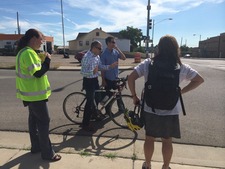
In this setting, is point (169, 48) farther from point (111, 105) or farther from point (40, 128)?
point (111, 105)

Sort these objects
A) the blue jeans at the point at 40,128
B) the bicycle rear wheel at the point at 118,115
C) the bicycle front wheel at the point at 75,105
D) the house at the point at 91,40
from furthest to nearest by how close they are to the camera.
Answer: the house at the point at 91,40
the bicycle front wheel at the point at 75,105
the bicycle rear wheel at the point at 118,115
the blue jeans at the point at 40,128

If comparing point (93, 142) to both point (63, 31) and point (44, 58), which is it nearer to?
point (44, 58)

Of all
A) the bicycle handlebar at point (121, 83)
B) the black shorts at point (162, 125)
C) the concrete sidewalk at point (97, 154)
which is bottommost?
the concrete sidewalk at point (97, 154)

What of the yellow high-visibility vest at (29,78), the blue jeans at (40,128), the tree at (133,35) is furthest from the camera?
the tree at (133,35)

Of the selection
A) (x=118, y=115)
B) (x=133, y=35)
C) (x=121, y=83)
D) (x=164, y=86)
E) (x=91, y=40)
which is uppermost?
(x=133, y=35)

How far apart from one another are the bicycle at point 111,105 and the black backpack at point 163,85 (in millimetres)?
2243

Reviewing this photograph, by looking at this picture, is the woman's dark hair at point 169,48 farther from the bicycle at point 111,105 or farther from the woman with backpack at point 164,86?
the bicycle at point 111,105

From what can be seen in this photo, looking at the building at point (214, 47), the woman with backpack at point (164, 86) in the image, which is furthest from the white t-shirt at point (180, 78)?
the building at point (214, 47)

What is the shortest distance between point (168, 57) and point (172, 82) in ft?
0.96

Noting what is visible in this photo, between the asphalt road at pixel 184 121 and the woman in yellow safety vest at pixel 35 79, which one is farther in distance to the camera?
the asphalt road at pixel 184 121

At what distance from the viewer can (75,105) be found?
5723 millimetres

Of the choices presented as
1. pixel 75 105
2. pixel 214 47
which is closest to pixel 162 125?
pixel 75 105

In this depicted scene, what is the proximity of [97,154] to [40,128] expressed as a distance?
992mm

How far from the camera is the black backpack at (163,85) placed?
2848mm
